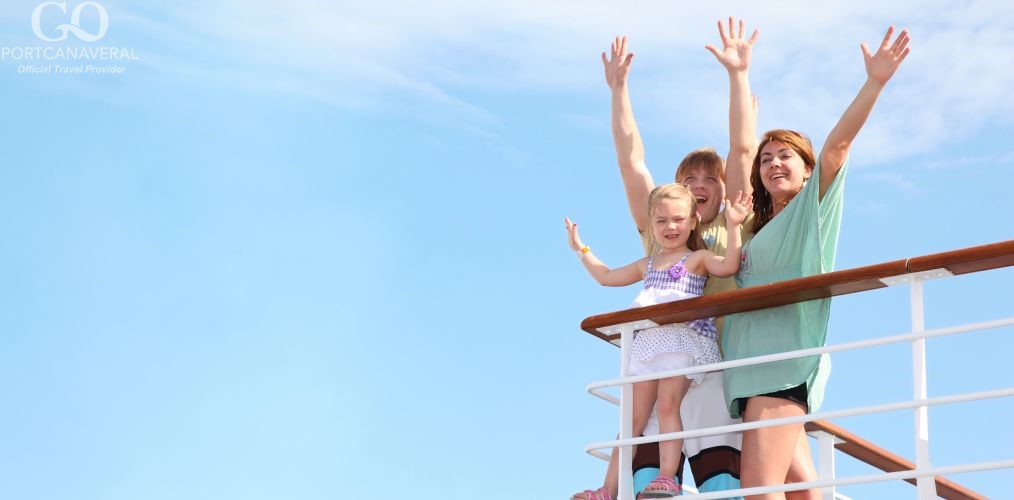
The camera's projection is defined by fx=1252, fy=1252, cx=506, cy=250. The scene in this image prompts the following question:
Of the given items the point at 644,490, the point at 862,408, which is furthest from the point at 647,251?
the point at 862,408

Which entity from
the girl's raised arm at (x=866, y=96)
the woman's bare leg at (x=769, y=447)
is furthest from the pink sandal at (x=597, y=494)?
the girl's raised arm at (x=866, y=96)

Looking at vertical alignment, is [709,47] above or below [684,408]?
above

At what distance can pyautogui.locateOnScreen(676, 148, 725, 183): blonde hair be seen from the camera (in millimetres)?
5648

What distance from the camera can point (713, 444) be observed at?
16.4 feet

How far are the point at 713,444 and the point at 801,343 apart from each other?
556 mm

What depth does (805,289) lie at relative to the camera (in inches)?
178

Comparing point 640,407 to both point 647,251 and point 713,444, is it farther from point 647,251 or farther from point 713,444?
point 647,251

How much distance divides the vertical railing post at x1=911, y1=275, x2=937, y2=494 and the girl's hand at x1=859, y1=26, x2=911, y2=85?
860 millimetres

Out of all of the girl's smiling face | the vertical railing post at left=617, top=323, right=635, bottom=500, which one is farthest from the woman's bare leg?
the girl's smiling face

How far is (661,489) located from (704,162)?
161 cm

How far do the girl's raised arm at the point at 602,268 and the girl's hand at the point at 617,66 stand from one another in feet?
2.37

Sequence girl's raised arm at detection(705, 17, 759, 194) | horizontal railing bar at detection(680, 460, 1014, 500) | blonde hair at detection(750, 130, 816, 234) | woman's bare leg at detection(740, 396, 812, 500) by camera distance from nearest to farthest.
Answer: horizontal railing bar at detection(680, 460, 1014, 500) → woman's bare leg at detection(740, 396, 812, 500) → blonde hair at detection(750, 130, 816, 234) → girl's raised arm at detection(705, 17, 759, 194)

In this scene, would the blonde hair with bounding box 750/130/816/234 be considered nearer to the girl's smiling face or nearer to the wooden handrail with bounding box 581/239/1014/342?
the girl's smiling face

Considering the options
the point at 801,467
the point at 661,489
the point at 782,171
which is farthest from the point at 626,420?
the point at 782,171
